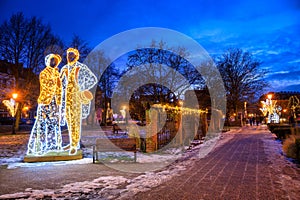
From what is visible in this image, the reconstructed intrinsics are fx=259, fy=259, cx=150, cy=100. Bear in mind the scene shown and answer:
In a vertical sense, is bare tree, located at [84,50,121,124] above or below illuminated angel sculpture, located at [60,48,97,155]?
above

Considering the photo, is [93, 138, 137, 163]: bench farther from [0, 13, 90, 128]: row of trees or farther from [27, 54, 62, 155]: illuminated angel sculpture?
[0, 13, 90, 128]: row of trees

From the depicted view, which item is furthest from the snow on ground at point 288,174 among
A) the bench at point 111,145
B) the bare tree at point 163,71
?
the bare tree at point 163,71

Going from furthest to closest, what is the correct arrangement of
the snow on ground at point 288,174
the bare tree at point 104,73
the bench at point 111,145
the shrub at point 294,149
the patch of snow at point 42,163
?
the bare tree at point 104,73, the bench at point 111,145, the shrub at point 294,149, the patch of snow at point 42,163, the snow on ground at point 288,174

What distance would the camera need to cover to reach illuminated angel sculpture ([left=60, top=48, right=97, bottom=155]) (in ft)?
31.2

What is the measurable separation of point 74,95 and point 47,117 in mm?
1246

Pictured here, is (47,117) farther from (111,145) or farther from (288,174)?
(288,174)

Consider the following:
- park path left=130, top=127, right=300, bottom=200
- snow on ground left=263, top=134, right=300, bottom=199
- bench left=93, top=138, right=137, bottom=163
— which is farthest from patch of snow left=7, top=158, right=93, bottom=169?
snow on ground left=263, top=134, right=300, bottom=199

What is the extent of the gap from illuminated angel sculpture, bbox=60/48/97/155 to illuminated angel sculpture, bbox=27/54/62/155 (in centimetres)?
28

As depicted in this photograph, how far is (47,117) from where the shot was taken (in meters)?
9.45

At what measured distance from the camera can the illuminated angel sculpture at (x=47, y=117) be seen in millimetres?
9297

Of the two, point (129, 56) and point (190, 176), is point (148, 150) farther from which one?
point (129, 56)

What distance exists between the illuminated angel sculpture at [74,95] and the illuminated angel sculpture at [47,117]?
28 centimetres

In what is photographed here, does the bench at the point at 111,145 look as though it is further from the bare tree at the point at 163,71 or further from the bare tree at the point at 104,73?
the bare tree at the point at 104,73

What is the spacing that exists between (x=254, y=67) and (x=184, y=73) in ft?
63.8
